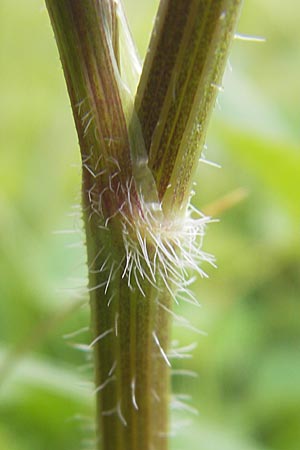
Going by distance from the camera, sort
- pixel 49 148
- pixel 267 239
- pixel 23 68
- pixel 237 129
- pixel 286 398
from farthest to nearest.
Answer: pixel 23 68
pixel 49 148
pixel 267 239
pixel 286 398
pixel 237 129

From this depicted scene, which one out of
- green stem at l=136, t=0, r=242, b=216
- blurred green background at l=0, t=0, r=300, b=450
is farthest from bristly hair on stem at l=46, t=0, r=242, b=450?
blurred green background at l=0, t=0, r=300, b=450

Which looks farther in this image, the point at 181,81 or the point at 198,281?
the point at 198,281

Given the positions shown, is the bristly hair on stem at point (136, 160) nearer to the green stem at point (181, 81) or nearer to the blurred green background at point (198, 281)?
the green stem at point (181, 81)

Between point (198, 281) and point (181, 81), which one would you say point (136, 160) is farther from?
point (198, 281)

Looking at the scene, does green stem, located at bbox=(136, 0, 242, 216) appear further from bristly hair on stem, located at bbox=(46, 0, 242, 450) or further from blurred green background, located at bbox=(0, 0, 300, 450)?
blurred green background, located at bbox=(0, 0, 300, 450)

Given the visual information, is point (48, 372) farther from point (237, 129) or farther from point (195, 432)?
point (237, 129)

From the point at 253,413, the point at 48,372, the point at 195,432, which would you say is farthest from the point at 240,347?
the point at 48,372

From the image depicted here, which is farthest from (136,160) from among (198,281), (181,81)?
(198,281)
